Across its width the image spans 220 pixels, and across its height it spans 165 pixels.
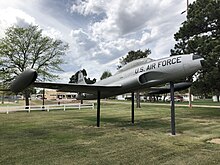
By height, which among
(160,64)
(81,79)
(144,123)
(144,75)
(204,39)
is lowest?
(144,123)

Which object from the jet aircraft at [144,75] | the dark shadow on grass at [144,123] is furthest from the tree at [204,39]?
the jet aircraft at [144,75]

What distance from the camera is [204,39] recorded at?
695 inches

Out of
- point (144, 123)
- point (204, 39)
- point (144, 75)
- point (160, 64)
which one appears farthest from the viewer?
point (204, 39)

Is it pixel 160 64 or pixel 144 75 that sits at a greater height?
pixel 160 64

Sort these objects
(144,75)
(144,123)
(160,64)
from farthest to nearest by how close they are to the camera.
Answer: (144,123) → (144,75) → (160,64)

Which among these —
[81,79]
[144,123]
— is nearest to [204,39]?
[144,123]

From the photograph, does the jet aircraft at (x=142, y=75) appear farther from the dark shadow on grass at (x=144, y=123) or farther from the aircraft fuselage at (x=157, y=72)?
the dark shadow on grass at (x=144, y=123)

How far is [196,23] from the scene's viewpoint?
18.7 meters

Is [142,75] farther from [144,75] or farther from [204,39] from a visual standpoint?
[204,39]

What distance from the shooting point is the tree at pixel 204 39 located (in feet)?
54.4

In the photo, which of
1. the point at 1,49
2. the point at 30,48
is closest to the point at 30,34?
the point at 30,48

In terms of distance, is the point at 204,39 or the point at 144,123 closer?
the point at 144,123

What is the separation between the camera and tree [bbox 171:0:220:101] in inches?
653

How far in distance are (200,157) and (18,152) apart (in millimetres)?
5386
